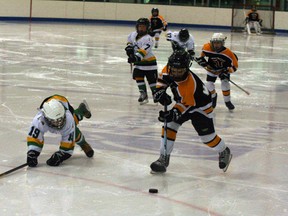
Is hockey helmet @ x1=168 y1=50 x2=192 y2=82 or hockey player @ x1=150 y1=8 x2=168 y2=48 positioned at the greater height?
hockey player @ x1=150 y1=8 x2=168 y2=48

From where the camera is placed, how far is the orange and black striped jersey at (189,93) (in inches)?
192

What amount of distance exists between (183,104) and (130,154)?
88 cm

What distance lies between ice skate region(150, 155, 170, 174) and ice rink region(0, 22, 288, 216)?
0.06 meters

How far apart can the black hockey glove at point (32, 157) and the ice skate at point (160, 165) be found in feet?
2.83

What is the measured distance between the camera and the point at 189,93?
16.0ft

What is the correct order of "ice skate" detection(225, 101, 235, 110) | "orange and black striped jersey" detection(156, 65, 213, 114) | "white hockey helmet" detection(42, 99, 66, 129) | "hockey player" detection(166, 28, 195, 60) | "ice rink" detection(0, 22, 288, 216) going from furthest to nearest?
"hockey player" detection(166, 28, 195, 60), "ice skate" detection(225, 101, 235, 110), "orange and black striped jersey" detection(156, 65, 213, 114), "white hockey helmet" detection(42, 99, 66, 129), "ice rink" detection(0, 22, 288, 216)

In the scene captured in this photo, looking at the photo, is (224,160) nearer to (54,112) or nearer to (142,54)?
(54,112)

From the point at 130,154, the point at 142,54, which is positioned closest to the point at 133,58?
the point at 142,54

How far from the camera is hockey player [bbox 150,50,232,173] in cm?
483

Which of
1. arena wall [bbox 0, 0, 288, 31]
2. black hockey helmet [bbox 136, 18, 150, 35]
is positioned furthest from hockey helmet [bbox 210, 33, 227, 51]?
arena wall [bbox 0, 0, 288, 31]

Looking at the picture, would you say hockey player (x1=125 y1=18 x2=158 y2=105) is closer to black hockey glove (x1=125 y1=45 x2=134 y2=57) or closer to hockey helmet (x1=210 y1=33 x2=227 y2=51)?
black hockey glove (x1=125 y1=45 x2=134 y2=57)

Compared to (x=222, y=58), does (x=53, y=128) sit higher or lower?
lower

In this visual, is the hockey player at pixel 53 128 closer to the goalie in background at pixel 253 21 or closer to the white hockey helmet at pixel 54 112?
the white hockey helmet at pixel 54 112

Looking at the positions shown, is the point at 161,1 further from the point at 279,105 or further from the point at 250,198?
the point at 250,198
